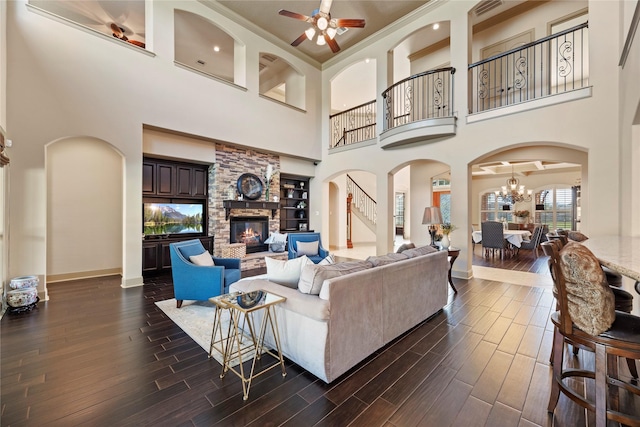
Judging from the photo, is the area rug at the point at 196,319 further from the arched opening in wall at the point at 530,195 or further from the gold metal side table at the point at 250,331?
the arched opening in wall at the point at 530,195

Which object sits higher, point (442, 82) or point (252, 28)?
point (252, 28)

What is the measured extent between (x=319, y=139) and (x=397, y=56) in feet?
11.3

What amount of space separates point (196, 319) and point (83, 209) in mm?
4148

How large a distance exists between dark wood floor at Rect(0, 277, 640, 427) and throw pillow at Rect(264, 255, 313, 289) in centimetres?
75

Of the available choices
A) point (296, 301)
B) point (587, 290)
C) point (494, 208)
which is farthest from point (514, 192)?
point (296, 301)

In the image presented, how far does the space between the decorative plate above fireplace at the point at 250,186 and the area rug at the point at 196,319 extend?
359 cm

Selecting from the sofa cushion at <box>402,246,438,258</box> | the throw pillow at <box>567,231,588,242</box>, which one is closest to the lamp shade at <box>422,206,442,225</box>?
the sofa cushion at <box>402,246,438,258</box>

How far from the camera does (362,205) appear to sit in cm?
1136

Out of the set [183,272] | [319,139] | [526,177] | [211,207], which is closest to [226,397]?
[183,272]

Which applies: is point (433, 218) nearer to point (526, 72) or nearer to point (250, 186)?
point (526, 72)

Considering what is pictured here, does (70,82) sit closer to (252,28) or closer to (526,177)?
(252,28)

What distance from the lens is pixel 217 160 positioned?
6676mm

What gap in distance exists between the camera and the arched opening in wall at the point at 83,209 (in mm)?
5141

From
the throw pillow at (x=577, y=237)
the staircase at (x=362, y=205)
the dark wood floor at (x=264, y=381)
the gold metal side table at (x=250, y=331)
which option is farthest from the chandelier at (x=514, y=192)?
→ the gold metal side table at (x=250, y=331)
